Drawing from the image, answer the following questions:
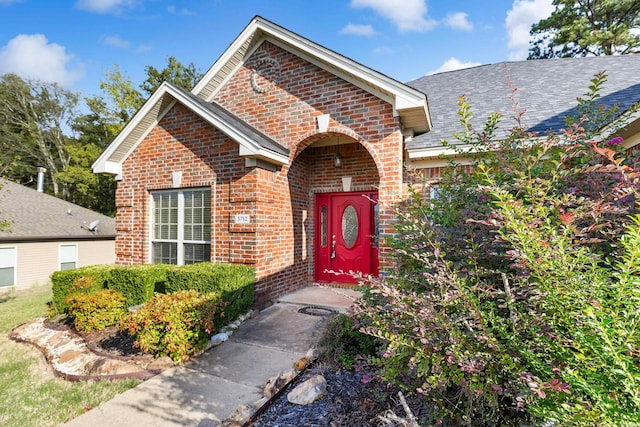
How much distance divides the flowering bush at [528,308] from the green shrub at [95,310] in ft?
18.5

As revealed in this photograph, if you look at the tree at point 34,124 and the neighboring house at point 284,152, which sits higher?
the tree at point 34,124

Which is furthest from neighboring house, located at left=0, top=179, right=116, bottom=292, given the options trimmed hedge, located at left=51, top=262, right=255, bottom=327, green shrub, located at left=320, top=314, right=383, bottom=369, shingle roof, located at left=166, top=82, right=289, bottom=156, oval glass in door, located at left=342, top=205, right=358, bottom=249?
green shrub, located at left=320, top=314, right=383, bottom=369

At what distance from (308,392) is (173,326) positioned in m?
2.20

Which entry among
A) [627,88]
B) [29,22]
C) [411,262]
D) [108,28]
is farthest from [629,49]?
[29,22]

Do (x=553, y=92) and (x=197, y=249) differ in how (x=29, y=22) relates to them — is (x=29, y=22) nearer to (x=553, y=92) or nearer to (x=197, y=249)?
(x=197, y=249)

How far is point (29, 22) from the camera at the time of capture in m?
14.9

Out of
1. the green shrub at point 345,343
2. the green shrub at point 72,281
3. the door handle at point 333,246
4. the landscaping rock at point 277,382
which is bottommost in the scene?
the landscaping rock at point 277,382

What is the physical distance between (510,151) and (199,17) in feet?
32.0

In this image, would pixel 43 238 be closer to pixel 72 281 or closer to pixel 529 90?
pixel 72 281

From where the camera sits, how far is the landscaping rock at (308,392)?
10.9 ft

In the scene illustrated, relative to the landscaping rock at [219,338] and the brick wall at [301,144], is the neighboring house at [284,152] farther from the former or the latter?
the landscaping rock at [219,338]

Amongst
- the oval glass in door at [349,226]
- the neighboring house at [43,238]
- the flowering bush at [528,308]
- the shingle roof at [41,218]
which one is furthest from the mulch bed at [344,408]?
the shingle roof at [41,218]

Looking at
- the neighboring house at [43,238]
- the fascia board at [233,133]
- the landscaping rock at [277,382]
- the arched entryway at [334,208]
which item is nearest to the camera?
the landscaping rock at [277,382]

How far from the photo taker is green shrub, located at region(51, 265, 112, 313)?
6535 mm
